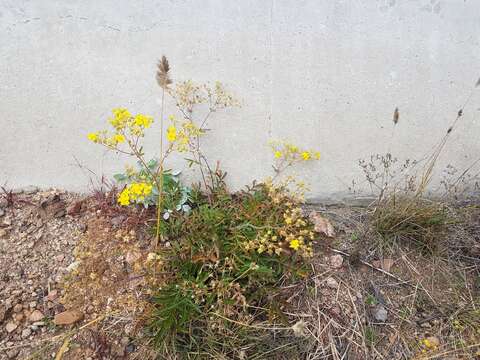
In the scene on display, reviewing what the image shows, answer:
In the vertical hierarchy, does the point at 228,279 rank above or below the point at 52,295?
above

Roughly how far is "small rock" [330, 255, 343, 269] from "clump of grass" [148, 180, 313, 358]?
16 centimetres

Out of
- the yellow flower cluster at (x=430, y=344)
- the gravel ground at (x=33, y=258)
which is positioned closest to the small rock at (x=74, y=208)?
the gravel ground at (x=33, y=258)


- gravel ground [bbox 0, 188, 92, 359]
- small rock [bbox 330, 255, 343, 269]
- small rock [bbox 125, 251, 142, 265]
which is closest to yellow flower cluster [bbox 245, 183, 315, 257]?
small rock [bbox 330, 255, 343, 269]

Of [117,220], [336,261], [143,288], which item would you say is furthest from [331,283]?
[117,220]

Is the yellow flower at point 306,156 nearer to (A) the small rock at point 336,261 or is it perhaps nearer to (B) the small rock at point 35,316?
(A) the small rock at point 336,261

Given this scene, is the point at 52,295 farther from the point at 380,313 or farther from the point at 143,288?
the point at 380,313

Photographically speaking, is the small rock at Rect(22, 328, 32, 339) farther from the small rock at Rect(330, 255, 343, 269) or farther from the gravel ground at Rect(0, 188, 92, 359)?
the small rock at Rect(330, 255, 343, 269)

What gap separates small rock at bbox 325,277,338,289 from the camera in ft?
6.57

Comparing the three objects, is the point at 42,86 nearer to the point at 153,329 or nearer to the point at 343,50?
the point at 153,329

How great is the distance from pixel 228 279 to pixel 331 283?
538 mm

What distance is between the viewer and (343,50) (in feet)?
7.87

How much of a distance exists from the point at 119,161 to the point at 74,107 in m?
0.40

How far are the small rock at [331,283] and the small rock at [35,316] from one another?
4.39 ft

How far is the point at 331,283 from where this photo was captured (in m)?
2.01
